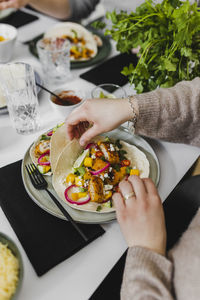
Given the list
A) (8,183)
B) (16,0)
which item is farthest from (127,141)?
(16,0)

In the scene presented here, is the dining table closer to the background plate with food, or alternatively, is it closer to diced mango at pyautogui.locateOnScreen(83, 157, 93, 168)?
the background plate with food

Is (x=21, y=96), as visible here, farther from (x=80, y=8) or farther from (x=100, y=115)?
(x=80, y=8)

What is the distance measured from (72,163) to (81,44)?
0.94 metres

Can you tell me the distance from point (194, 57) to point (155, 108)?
1.06ft

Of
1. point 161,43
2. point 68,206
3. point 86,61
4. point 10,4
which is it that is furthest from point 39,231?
point 10,4

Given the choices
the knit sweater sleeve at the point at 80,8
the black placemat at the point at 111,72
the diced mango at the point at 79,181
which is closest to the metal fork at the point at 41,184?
the diced mango at the point at 79,181

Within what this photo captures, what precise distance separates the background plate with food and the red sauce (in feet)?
1.16

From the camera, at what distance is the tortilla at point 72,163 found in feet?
3.03

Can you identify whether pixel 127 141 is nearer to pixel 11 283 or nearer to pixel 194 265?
pixel 194 265

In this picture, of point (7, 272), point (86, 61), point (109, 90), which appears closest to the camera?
point (7, 272)

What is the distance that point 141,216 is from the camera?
79cm

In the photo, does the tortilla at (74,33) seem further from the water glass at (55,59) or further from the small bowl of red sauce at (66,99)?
the small bowl of red sauce at (66,99)

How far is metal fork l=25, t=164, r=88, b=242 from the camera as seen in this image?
0.83 m

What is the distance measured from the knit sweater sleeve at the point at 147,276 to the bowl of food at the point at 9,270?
28cm
